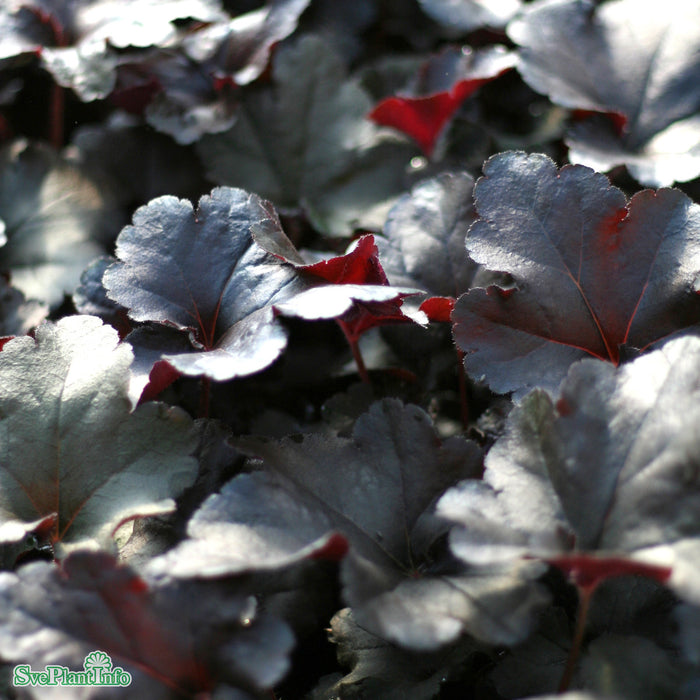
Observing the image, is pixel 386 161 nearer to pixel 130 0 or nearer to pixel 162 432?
pixel 130 0

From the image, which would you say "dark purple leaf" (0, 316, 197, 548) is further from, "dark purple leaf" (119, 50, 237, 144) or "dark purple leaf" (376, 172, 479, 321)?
"dark purple leaf" (119, 50, 237, 144)

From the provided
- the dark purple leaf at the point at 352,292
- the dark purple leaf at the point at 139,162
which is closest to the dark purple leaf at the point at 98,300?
the dark purple leaf at the point at 352,292

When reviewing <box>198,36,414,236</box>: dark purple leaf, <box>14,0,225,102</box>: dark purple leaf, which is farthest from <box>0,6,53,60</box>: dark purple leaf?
<box>198,36,414,236</box>: dark purple leaf

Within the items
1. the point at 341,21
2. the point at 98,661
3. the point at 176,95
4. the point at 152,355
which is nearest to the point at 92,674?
the point at 98,661

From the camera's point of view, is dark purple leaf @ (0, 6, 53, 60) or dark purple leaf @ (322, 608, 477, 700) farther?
dark purple leaf @ (0, 6, 53, 60)

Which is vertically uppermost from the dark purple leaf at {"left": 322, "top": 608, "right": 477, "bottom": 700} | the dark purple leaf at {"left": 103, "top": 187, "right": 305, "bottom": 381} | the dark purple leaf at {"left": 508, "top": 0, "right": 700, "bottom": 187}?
the dark purple leaf at {"left": 508, "top": 0, "right": 700, "bottom": 187}

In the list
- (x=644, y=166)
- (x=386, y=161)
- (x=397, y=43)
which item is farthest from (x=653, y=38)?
(x=397, y=43)

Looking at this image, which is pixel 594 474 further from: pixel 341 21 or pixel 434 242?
pixel 341 21
